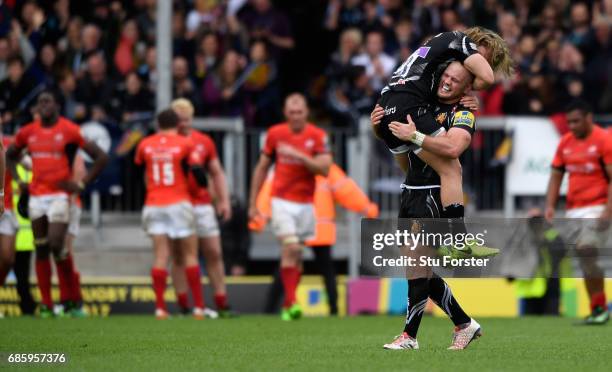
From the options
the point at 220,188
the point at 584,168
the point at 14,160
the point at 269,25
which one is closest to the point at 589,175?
the point at 584,168

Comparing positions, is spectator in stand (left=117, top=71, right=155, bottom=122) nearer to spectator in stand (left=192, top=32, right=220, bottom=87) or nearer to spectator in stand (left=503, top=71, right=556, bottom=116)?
spectator in stand (left=192, top=32, right=220, bottom=87)

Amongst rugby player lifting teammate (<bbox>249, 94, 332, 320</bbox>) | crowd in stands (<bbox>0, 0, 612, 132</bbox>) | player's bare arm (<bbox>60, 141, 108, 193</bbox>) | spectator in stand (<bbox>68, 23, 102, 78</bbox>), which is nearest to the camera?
player's bare arm (<bbox>60, 141, 108, 193</bbox>)

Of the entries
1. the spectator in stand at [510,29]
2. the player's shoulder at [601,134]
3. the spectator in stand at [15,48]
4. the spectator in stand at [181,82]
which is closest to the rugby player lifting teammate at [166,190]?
the spectator in stand at [181,82]

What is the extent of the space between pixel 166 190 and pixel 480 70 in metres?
6.71

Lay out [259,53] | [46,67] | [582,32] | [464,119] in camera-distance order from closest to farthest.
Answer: [464,119] → [259,53] → [582,32] → [46,67]

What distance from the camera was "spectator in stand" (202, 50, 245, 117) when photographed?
64.2ft

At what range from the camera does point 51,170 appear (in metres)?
15.5

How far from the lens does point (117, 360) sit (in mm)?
9148

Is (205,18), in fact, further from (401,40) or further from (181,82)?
(401,40)

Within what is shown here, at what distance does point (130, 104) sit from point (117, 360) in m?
10.6

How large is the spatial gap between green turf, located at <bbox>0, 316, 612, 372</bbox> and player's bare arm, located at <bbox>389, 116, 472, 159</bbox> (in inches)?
56.6

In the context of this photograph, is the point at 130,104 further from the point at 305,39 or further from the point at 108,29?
the point at 305,39

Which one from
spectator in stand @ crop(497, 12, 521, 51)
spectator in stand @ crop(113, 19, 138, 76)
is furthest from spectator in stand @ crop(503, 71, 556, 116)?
spectator in stand @ crop(113, 19, 138, 76)

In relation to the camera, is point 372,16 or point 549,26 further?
point 372,16
